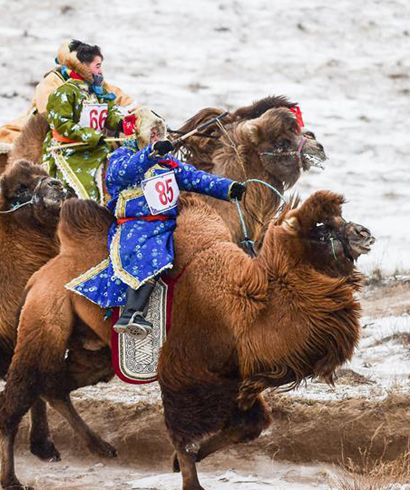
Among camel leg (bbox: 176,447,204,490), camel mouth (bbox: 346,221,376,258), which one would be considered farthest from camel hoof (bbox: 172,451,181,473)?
camel mouth (bbox: 346,221,376,258)

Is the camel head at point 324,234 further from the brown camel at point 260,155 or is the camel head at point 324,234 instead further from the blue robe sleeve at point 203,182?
the brown camel at point 260,155

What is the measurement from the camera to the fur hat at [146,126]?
6398 millimetres

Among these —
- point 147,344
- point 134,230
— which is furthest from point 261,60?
point 147,344

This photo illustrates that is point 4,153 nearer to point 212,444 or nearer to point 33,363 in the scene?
point 33,363

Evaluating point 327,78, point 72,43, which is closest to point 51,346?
point 72,43

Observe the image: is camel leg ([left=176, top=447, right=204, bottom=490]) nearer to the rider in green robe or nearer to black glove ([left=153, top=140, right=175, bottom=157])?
black glove ([left=153, top=140, right=175, bottom=157])

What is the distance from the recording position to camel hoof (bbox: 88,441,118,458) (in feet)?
23.7

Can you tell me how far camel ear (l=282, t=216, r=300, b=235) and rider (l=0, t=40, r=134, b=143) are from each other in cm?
349

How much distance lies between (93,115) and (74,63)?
1.50ft

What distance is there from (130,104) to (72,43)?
1094 millimetres

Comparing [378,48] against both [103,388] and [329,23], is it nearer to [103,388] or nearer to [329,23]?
[329,23]

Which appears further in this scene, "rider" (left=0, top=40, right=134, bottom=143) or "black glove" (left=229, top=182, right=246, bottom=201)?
"rider" (left=0, top=40, right=134, bottom=143)

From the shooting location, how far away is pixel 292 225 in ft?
19.5

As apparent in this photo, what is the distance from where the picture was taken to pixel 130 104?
9875mm
